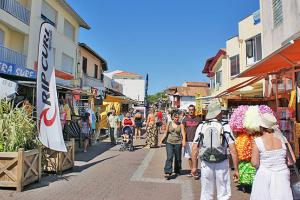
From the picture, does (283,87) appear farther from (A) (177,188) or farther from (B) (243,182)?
(A) (177,188)

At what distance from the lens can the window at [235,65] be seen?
73.9ft

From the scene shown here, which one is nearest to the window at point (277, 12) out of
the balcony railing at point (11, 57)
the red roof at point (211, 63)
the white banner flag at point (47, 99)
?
the white banner flag at point (47, 99)

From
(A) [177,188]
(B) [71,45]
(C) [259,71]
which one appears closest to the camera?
(A) [177,188]

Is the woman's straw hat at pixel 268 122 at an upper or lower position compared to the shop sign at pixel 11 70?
lower

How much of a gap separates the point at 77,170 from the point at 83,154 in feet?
11.3

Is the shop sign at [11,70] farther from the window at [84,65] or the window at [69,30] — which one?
the window at [84,65]

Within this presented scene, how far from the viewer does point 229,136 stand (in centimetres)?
508

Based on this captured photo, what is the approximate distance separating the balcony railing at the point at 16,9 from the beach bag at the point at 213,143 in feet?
48.3

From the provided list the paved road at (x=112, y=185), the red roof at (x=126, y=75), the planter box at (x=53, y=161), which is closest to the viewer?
the paved road at (x=112, y=185)

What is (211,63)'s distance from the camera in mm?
30938

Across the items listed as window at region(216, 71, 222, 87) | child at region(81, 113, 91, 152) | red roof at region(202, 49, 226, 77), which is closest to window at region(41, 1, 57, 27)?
child at region(81, 113, 91, 152)

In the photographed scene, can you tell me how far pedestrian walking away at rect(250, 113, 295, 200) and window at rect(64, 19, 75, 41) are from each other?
72.3 ft

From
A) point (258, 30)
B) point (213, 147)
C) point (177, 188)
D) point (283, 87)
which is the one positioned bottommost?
point (177, 188)

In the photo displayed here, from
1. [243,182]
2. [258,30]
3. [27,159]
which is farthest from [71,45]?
[243,182]
